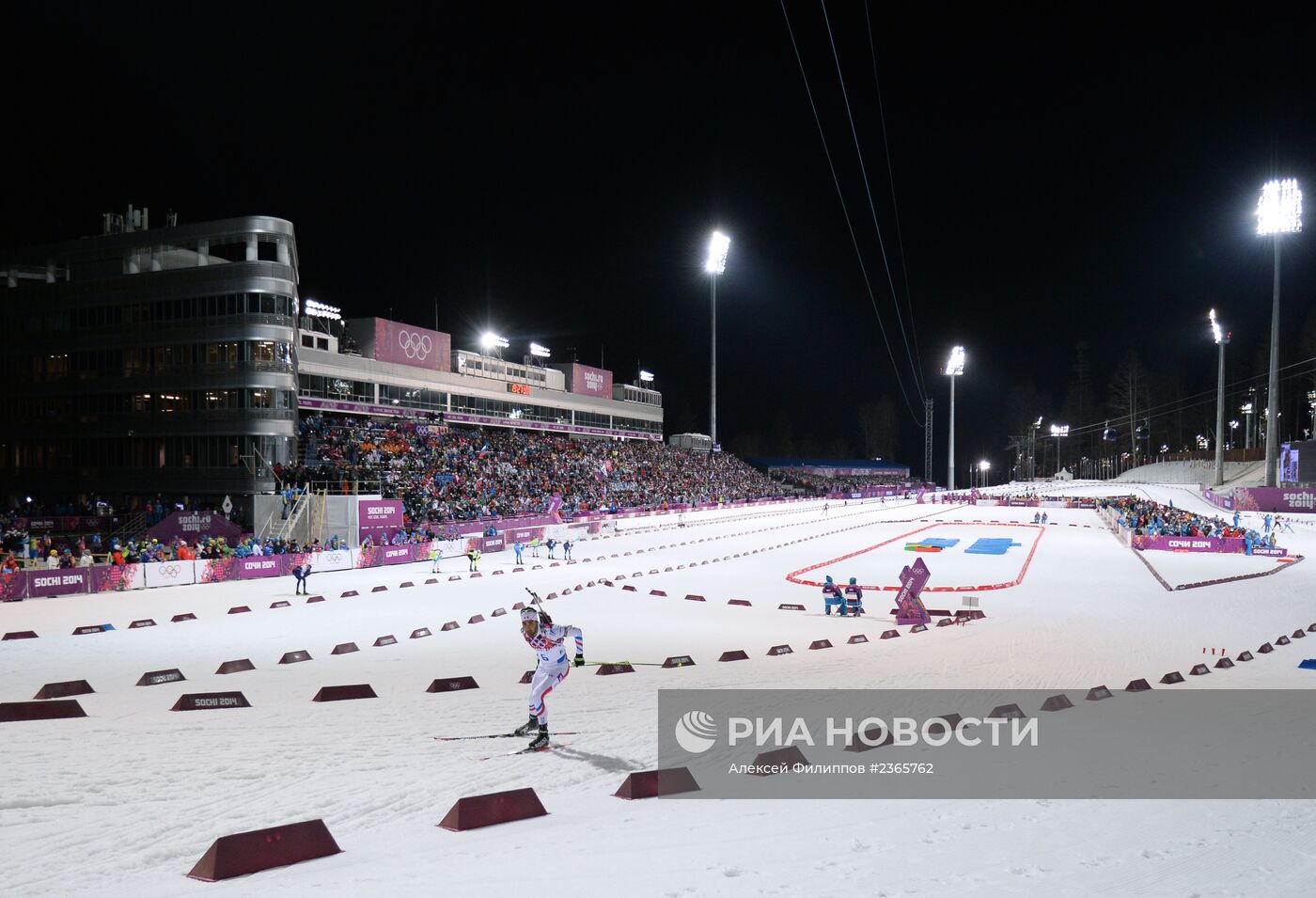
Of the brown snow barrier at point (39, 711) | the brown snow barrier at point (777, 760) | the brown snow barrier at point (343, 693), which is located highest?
the brown snow barrier at point (777, 760)

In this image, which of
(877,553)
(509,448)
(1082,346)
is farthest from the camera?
(1082,346)

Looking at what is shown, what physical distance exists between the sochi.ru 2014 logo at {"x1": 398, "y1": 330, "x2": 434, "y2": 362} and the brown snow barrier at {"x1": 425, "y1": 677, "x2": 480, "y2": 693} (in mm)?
52221

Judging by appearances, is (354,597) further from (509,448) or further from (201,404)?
(509,448)

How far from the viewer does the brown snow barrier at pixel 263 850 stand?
18.5ft

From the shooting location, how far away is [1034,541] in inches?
1727

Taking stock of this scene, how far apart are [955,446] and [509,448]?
133m

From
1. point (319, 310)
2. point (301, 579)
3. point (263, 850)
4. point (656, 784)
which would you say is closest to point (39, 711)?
point (263, 850)

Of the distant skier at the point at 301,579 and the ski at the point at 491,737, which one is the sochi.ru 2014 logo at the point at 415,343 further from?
the ski at the point at 491,737

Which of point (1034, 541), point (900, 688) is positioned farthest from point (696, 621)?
point (1034, 541)

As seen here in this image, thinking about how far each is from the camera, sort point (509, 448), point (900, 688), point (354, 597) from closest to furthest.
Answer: point (900, 688) < point (354, 597) < point (509, 448)

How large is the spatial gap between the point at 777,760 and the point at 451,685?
630 centimetres

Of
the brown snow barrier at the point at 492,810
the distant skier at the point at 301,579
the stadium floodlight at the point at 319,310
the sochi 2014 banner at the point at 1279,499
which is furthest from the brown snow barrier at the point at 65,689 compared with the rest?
the sochi 2014 banner at the point at 1279,499

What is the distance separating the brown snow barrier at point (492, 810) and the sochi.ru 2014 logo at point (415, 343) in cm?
5786

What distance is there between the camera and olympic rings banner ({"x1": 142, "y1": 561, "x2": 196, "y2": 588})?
2612cm
